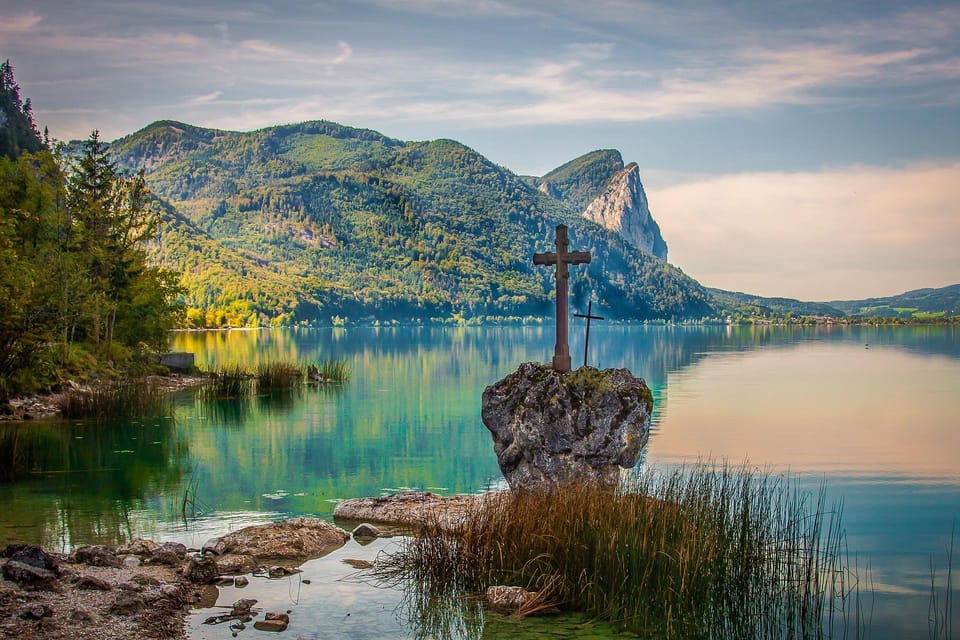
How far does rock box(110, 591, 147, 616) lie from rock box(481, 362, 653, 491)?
5485mm

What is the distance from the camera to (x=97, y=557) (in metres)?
8.80

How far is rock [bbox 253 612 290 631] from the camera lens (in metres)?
7.27

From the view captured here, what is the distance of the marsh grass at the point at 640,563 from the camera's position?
7.66m

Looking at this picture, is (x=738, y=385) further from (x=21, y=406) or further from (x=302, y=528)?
(x=302, y=528)

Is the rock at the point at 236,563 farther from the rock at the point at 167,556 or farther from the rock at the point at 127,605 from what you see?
the rock at the point at 127,605

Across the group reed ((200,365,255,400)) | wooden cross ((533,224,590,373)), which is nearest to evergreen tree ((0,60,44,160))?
reed ((200,365,255,400))

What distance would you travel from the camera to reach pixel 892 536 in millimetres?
12750

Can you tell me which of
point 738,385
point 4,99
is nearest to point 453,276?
point 4,99

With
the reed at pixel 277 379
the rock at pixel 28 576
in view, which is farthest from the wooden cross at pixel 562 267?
the reed at pixel 277 379

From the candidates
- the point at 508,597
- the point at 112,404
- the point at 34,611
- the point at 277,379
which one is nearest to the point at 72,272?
the point at 112,404

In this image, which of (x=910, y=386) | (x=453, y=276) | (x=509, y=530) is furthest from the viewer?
(x=453, y=276)

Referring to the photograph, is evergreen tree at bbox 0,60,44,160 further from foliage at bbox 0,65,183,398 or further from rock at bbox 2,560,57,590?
rock at bbox 2,560,57,590

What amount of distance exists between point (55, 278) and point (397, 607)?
21659mm

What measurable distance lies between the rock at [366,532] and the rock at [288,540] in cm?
12
